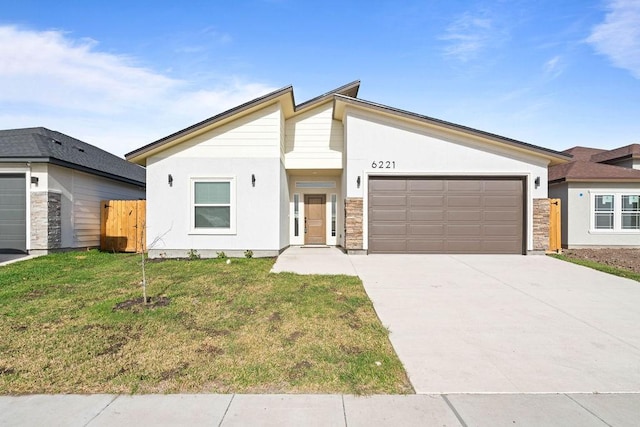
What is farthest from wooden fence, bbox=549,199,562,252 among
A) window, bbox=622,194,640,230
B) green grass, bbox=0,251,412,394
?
green grass, bbox=0,251,412,394

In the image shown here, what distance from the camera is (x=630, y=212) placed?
1333 cm

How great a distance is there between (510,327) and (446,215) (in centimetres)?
688

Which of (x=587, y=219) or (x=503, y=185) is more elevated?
(x=503, y=185)

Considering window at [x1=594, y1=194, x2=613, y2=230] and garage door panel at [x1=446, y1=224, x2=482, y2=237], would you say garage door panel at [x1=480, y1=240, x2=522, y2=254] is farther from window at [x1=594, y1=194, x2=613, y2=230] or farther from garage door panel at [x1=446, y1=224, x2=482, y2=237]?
window at [x1=594, y1=194, x2=613, y2=230]

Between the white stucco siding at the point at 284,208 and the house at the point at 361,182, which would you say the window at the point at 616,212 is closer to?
the house at the point at 361,182

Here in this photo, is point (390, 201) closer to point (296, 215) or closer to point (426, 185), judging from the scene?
point (426, 185)

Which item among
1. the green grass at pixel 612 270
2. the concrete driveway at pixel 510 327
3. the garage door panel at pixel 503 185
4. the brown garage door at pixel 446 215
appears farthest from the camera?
the garage door panel at pixel 503 185

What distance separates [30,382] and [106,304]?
249 centimetres

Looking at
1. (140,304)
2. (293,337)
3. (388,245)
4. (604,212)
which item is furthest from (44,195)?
(604,212)

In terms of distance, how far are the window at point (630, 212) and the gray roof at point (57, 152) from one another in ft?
69.2

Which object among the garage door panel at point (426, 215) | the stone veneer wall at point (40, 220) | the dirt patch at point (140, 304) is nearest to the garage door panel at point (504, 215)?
the garage door panel at point (426, 215)

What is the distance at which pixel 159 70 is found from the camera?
11820 millimetres

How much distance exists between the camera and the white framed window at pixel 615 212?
43.7ft

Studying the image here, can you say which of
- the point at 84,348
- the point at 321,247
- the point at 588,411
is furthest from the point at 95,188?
the point at 588,411
